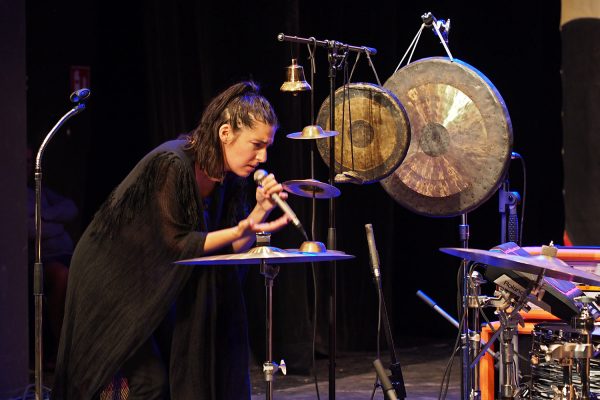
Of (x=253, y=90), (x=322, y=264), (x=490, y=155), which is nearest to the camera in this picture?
(x=253, y=90)

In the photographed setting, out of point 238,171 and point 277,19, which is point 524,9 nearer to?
point 277,19

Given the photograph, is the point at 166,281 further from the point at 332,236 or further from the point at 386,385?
the point at 332,236

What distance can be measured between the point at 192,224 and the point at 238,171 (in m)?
0.26

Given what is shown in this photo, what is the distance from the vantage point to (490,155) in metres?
4.24

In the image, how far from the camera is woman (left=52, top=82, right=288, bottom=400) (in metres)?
3.22

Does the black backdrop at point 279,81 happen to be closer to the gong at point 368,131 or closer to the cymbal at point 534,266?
the gong at point 368,131

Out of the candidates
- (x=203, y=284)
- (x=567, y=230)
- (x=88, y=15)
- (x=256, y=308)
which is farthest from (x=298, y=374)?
(x=203, y=284)

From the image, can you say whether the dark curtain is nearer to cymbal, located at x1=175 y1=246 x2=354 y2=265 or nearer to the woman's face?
the woman's face

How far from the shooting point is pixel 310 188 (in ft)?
11.0

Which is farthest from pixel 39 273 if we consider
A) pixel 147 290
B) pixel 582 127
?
pixel 582 127

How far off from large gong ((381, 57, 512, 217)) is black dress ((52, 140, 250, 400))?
139cm

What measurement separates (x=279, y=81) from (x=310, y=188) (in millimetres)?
3299

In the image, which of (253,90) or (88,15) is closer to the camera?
(253,90)

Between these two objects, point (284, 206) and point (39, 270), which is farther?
point (39, 270)
